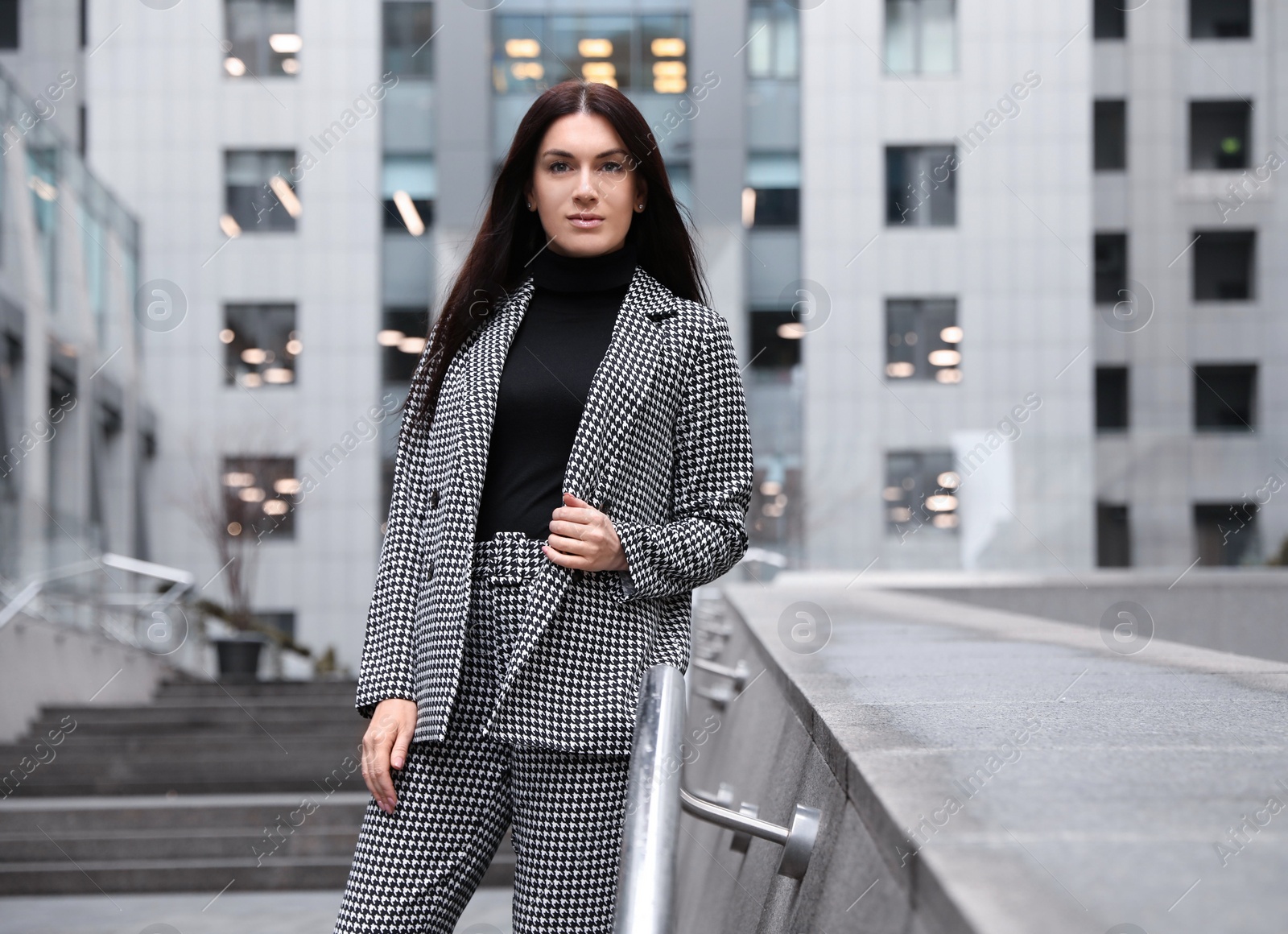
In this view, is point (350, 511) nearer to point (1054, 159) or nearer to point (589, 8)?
point (589, 8)

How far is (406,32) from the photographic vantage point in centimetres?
2330

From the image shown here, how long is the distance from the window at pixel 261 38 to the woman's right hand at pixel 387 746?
76.6 ft

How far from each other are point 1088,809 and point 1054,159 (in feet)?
77.4

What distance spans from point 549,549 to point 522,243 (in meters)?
0.60

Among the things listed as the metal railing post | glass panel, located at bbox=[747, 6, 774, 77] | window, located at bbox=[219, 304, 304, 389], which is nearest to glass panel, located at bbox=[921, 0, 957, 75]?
glass panel, located at bbox=[747, 6, 774, 77]

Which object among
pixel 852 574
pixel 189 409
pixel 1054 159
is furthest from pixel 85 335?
pixel 1054 159

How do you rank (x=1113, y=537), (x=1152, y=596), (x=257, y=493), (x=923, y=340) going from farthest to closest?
(x=923, y=340) → (x=257, y=493) → (x=1113, y=537) → (x=1152, y=596)

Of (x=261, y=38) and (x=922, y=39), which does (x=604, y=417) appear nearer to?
(x=922, y=39)

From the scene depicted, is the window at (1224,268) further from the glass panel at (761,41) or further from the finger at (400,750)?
the finger at (400,750)

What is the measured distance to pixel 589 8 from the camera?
75.8ft

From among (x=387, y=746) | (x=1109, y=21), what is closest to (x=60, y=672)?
(x=387, y=746)

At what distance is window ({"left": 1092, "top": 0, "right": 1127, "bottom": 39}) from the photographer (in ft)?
78.7

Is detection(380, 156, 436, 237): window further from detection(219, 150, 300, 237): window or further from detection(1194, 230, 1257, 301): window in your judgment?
detection(1194, 230, 1257, 301): window

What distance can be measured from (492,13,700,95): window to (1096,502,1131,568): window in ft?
39.5
